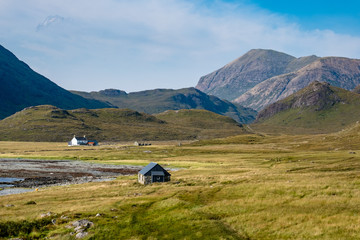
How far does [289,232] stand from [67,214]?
2501 centimetres

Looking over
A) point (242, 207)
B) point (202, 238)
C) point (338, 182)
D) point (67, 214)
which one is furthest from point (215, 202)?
point (338, 182)

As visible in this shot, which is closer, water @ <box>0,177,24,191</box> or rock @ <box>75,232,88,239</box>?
rock @ <box>75,232,88,239</box>

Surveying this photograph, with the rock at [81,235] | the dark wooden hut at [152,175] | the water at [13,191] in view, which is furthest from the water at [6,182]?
the rock at [81,235]

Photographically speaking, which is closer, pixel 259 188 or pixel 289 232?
pixel 289 232

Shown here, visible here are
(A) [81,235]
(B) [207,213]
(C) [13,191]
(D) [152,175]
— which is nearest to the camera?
(A) [81,235]

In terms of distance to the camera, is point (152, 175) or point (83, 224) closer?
point (83, 224)

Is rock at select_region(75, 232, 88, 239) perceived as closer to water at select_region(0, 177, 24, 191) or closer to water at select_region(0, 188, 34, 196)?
water at select_region(0, 188, 34, 196)

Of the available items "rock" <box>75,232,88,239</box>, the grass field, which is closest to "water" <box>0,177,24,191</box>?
the grass field

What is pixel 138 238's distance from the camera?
3120 centimetres

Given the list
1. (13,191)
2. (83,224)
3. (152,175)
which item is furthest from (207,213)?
(13,191)

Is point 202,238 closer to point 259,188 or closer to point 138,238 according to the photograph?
point 138,238

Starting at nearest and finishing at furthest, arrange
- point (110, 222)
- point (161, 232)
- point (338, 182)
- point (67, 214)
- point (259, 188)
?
point (161, 232), point (110, 222), point (67, 214), point (259, 188), point (338, 182)

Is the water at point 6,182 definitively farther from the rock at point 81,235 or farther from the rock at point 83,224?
the rock at point 81,235

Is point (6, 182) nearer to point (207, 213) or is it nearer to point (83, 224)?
point (83, 224)
